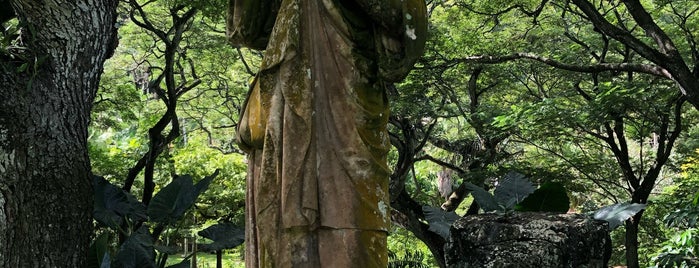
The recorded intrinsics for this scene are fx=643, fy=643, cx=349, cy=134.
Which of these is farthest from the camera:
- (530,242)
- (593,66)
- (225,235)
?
(593,66)

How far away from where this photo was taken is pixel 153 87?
34.8ft

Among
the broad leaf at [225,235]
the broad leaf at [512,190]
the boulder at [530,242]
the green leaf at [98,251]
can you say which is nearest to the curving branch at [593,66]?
the broad leaf at [512,190]

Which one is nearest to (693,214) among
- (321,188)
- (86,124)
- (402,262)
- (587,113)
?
(587,113)

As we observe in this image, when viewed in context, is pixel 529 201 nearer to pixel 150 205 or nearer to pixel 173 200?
pixel 173 200

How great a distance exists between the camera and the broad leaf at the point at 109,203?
5699mm

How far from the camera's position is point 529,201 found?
4461 millimetres

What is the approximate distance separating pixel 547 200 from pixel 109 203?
3.77 m

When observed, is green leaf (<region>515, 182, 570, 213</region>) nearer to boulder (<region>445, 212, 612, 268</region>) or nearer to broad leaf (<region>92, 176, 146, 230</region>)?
boulder (<region>445, 212, 612, 268</region>)

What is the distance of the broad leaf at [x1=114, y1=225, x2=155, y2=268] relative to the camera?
503 centimetres

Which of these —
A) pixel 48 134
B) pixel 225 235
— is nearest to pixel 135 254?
pixel 225 235

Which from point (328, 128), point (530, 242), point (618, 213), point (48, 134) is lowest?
point (530, 242)

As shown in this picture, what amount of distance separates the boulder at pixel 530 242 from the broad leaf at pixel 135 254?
8.83 ft

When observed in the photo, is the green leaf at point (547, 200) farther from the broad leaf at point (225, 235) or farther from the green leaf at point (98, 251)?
the green leaf at point (98, 251)

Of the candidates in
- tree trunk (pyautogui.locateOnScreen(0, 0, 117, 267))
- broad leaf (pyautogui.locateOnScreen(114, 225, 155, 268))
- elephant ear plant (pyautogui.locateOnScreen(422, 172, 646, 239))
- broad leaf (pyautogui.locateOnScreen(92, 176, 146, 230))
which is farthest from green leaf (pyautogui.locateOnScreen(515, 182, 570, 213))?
broad leaf (pyautogui.locateOnScreen(92, 176, 146, 230))
